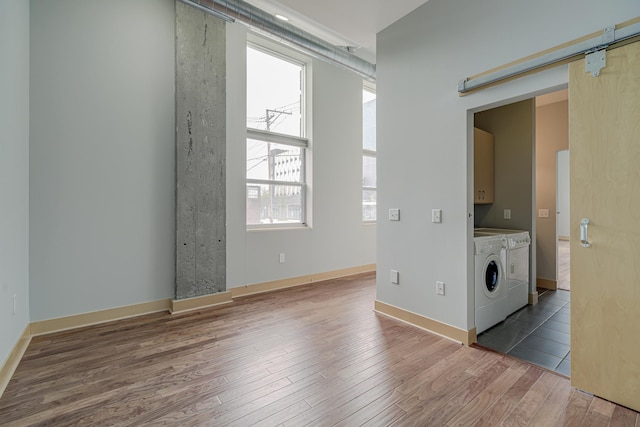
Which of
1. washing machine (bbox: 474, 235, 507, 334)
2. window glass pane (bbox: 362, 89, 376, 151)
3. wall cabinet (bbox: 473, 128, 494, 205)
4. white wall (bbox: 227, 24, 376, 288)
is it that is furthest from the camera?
window glass pane (bbox: 362, 89, 376, 151)

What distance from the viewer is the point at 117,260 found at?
10.6 ft

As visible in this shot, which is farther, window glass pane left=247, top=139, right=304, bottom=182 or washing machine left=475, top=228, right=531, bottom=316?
window glass pane left=247, top=139, right=304, bottom=182

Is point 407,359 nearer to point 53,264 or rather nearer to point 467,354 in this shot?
Answer: point 467,354

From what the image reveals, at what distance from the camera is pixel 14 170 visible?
7.65 ft

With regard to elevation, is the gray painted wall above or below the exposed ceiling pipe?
below

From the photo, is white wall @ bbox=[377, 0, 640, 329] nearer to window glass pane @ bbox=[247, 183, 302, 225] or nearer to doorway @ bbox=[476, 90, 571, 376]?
doorway @ bbox=[476, 90, 571, 376]

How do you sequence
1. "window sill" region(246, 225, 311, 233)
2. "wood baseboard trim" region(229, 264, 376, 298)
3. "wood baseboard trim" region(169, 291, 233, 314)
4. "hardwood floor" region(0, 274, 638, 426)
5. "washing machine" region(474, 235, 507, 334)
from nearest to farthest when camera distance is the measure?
"hardwood floor" region(0, 274, 638, 426), "washing machine" region(474, 235, 507, 334), "wood baseboard trim" region(169, 291, 233, 314), "wood baseboard trim" region(229, 264, 376, 298), "window sill" region(246, 225, 311, 233)

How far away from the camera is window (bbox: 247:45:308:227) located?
14.0ft

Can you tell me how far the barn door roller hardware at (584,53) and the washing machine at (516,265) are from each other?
1590 millimetres

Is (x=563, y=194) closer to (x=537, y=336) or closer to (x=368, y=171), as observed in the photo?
(x=368, y=171)

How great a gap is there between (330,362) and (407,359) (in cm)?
62

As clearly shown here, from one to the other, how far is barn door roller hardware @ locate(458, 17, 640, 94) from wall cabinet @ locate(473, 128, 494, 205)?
1603 mm

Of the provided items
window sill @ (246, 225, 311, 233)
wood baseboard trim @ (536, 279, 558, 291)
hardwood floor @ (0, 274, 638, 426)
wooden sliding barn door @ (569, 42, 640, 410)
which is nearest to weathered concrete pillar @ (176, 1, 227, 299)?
window sill @ (246, 225, 311, 233)

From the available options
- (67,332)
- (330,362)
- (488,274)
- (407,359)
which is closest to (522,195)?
(488,274)
